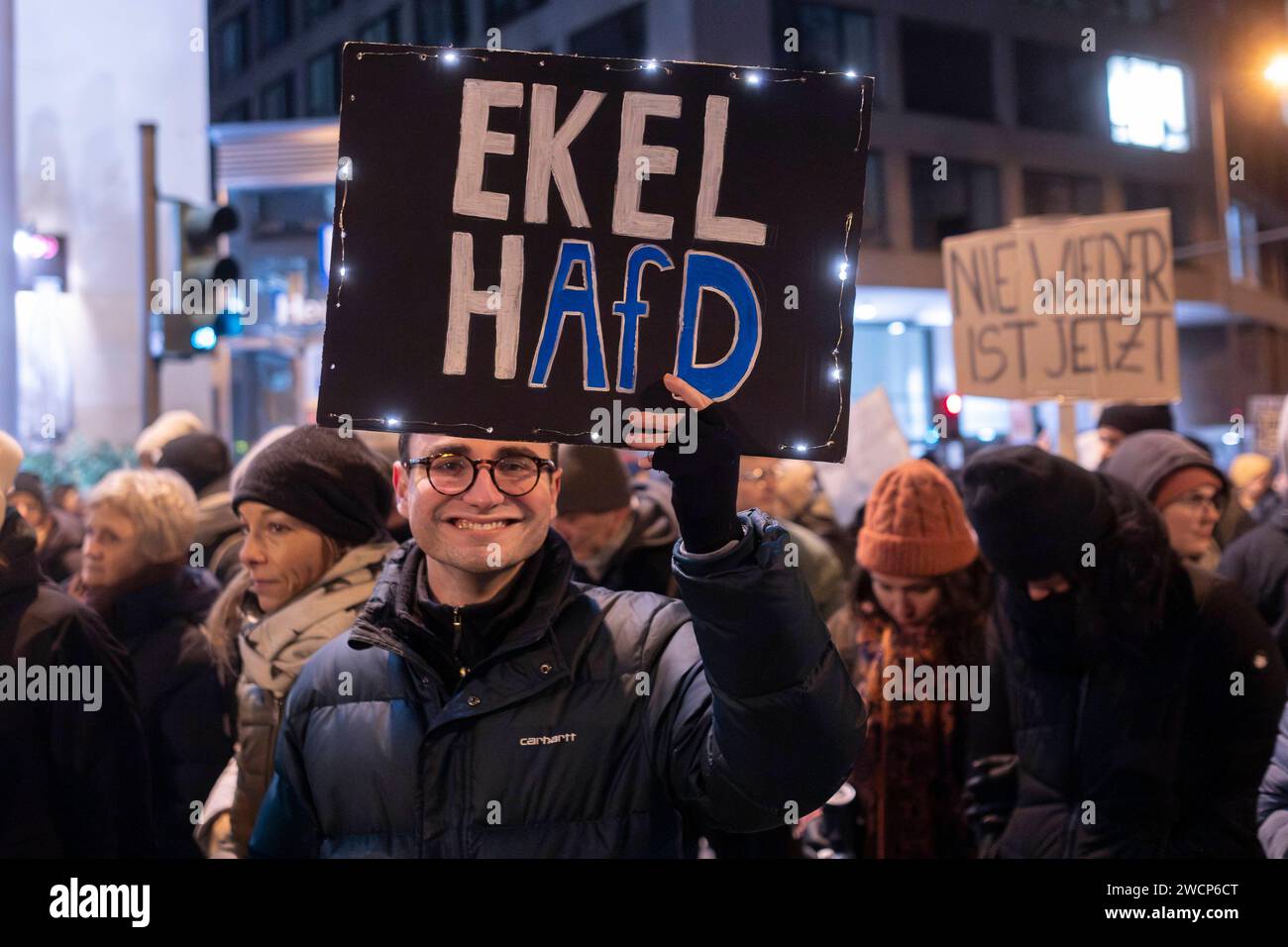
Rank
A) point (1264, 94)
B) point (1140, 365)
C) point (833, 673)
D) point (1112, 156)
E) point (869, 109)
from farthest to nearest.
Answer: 1. point (1112, 156)
2. point (1264, 94)
3. point (1140, 365)
4. point (869, 109)
5. point (833, 673)

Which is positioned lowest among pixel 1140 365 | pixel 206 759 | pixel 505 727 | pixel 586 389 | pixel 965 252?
pixel 206 759

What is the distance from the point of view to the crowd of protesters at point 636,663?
2.02 m

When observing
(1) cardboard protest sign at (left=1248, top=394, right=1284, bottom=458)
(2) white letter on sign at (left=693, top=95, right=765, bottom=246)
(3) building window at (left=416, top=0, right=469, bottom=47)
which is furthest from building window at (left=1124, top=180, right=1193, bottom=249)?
(2) white letter on sign at (left=693, top=95, right=765, bottom=246)

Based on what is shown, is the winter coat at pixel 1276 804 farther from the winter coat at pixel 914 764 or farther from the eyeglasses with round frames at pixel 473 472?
the eyeglasses with round frames at pixel 473 472

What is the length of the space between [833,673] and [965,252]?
3.86 meters

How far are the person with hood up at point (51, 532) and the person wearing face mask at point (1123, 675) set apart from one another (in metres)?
3.73

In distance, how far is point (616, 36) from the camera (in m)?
9.94

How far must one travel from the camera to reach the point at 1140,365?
16.6 feet

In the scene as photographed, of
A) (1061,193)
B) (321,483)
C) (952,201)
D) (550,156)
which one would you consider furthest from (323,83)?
(550,156)

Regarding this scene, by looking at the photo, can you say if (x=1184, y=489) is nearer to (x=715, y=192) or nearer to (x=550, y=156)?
(x=715, y=192)

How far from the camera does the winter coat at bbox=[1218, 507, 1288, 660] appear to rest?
419 centimetres

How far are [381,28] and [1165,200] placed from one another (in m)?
13.4
